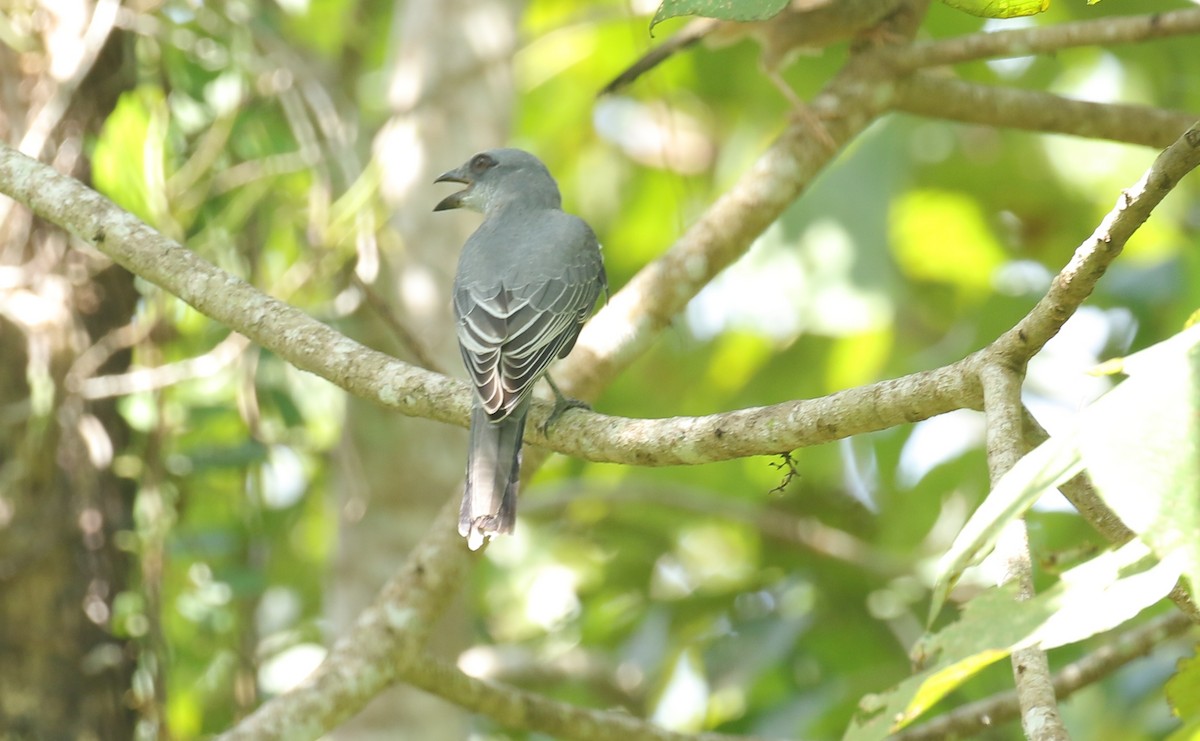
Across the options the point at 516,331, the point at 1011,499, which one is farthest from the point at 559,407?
the point at 1011,499

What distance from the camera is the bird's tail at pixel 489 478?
10.3 ft

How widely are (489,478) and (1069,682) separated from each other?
1753 mm

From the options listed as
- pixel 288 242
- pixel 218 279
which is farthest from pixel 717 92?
pixel 218 279

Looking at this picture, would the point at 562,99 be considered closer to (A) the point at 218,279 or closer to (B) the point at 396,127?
(B) the point at 396,127

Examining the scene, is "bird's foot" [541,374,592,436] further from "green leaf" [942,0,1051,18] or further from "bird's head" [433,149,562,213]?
"green leaf" [942,0,1051,18]

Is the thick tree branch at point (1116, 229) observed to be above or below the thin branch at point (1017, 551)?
above

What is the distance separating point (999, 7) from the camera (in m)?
2.15

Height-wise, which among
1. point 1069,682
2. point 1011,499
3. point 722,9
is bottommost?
point 1069,682

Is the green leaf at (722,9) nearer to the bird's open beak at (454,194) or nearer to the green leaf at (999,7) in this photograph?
the green leaf at (999,7)

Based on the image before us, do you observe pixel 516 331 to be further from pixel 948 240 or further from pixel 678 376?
pixel 948 240

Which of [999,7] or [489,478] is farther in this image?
[489,478]

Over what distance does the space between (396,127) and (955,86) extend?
210 cm

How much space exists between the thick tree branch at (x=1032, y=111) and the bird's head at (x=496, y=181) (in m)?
1.35

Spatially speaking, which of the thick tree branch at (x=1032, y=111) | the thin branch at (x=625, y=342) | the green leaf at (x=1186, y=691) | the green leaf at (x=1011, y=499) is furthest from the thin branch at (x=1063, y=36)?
the green leaf at (x=1011, y=499)
